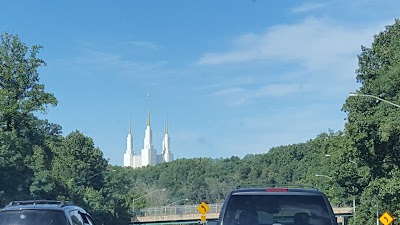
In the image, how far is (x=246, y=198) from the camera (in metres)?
11.2

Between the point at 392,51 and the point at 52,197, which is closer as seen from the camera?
the point at 392,51

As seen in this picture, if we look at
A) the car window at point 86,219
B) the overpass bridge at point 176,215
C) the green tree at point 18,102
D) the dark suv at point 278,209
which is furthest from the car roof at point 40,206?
the overpass bridge at point 176,215

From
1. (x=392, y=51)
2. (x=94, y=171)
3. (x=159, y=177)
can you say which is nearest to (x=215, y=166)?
(x=159, y=177)

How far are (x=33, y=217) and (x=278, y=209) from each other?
4.93 meters

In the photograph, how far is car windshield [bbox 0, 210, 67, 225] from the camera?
1335 centimetres

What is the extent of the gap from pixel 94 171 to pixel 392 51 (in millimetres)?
55029

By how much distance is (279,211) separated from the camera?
11.0 m

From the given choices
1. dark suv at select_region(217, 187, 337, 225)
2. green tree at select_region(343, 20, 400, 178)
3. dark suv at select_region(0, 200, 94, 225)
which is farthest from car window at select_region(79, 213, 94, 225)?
green tree at select_region(343, 20, 400, 178)

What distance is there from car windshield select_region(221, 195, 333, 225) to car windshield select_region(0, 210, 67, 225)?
3.88 metres

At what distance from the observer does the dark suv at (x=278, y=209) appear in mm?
10922

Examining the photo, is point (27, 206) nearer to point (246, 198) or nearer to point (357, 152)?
point (246, 198)

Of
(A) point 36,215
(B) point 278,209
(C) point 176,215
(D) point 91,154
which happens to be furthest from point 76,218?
(C) point 176,215

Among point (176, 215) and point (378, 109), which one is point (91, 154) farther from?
point (378, 109)

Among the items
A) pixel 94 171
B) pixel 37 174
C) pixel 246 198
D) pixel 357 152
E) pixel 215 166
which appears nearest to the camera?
pixel 246 198
